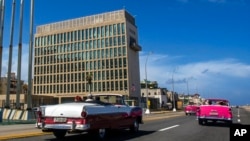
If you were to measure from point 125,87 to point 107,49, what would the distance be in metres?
14.0

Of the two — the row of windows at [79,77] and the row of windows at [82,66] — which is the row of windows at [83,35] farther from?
the row of windows at [79,77]

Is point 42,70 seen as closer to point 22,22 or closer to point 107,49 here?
point 107,49

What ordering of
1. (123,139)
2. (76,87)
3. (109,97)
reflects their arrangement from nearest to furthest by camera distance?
1. (123,139)
2. (109,97)
3. (76,87)

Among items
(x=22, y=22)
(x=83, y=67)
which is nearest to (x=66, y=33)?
(x=83, y=67)

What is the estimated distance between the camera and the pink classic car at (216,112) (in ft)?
66.3

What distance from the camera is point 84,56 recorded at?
111188 mm

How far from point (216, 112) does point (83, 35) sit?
93.9 metres

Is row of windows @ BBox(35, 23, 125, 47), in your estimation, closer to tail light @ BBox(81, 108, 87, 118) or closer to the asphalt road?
the asphalt road

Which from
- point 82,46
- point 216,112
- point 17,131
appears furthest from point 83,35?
point 17,131

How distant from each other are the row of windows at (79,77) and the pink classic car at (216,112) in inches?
3198

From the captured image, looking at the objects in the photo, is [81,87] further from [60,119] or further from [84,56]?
[60,119]

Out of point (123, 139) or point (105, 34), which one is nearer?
point (123, 139)

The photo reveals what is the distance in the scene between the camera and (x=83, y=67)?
11088 centimetres

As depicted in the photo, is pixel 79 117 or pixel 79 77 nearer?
pixel 79 117
